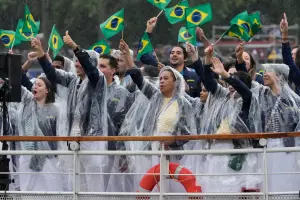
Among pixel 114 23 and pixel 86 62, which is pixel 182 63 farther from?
pixel 86 62

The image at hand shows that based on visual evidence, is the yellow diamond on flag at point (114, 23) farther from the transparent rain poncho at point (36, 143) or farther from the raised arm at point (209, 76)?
the raised arm at point (209, 76)

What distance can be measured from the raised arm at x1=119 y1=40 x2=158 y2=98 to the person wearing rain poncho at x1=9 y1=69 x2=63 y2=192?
113cm

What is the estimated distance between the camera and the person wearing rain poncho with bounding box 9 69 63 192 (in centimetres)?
1127

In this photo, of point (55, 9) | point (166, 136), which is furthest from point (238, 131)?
point (55, 9)

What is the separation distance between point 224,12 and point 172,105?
42.9ft

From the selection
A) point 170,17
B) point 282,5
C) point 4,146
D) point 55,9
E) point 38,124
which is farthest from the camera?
point 55,9

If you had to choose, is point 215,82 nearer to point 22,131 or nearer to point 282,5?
point 22,131

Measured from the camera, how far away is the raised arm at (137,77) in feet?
38.1

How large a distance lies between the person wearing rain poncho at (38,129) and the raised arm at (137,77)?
113 centimetres

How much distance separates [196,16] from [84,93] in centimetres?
159

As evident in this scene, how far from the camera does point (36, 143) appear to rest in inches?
474

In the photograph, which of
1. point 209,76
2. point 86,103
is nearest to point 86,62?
point 86,103

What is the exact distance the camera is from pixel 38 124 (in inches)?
488

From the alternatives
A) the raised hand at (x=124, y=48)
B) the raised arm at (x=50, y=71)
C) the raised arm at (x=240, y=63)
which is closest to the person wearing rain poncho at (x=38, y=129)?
the raised arm at (x=50, y=71)
